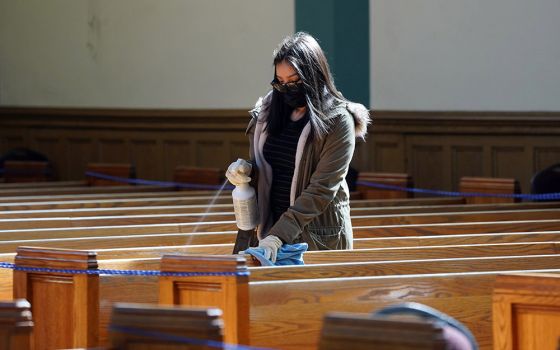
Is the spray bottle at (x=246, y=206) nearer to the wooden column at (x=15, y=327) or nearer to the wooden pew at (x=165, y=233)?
the wooden pew at (x=165, y=233)

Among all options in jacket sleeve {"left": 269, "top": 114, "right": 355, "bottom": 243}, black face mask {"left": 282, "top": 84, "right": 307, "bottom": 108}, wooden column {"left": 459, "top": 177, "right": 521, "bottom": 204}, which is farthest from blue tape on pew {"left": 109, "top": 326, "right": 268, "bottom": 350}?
wooden column {"left": 459, "top": 177, "right": 521, "bottom": 204}

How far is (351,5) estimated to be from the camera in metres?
10.4

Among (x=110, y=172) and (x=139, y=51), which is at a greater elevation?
(x=139, y=51)

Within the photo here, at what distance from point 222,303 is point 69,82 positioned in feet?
25.9

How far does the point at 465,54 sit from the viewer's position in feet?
33.0

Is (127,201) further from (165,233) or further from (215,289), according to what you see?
(215,289)

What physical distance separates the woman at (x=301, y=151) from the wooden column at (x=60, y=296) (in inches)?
28.6

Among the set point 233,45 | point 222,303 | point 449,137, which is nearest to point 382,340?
point 222,303

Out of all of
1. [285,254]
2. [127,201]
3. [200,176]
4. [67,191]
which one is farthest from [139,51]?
[285,254]

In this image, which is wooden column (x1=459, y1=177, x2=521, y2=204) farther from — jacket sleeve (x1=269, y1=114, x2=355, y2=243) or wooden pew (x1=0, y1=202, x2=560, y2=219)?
jacket sleeve (x1=269, y1=114, x2=355, y2=243)

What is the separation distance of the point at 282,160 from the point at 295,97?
0.26 m

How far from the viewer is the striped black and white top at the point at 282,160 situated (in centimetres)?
477

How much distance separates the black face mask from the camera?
4688 millimetres

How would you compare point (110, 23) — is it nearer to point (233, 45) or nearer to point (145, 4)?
point (145, 4)
